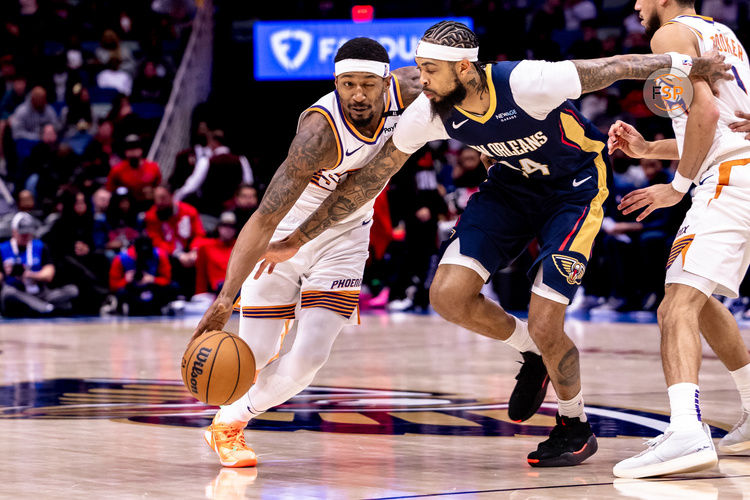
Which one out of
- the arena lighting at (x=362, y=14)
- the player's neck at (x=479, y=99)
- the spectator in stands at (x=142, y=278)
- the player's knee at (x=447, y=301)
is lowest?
the spectator in stands at (x=142, y=278)

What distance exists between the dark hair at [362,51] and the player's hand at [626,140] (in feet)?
3.48

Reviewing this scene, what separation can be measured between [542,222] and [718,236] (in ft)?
2.60

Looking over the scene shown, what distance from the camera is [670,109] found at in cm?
473

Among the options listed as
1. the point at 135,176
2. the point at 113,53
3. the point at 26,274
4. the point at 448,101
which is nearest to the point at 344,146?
the point at 448,101

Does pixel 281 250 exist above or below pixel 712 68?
below

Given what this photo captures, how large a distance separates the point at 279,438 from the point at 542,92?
2071 millimetres

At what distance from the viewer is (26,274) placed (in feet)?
43.8

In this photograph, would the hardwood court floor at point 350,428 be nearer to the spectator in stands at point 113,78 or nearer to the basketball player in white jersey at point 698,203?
the basketball player in white jersey at point 698,203

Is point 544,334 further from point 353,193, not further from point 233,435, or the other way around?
point 233,435

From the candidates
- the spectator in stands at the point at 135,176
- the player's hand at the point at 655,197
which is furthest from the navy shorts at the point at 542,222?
the spectator in stands at the point at 135,176

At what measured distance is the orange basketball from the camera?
442 cm

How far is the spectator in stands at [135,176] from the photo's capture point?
14625mm

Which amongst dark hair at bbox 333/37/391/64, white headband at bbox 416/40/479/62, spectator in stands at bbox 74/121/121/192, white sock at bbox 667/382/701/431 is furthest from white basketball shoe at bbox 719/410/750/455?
spectator in stands at bbox 74/121/121/192

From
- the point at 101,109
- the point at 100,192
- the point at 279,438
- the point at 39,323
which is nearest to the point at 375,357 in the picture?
the point at 279,438
